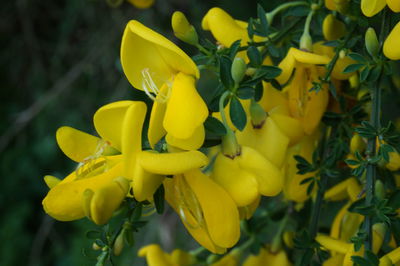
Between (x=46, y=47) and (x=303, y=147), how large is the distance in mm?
1705

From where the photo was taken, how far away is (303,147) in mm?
806

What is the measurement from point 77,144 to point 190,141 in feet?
0.52

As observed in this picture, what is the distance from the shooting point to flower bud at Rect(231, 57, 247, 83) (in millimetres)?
602

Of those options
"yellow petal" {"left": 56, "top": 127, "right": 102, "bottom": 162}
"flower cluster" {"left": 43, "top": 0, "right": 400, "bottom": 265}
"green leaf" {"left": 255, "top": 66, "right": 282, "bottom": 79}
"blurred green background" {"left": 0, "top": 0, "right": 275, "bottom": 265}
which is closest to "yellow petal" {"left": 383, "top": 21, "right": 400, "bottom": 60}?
"flower cluster" {"left": 43, "top": 0, "right": 400, "bottom": 265}

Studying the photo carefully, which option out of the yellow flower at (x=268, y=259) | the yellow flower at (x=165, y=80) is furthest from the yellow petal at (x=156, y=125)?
the yellow flower at (x=268, y=259)

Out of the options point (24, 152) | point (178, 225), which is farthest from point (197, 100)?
point (24, 152)

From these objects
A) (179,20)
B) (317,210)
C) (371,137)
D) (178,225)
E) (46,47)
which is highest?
(179,20)

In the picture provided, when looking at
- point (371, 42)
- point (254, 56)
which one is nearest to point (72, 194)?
point (254, 56)

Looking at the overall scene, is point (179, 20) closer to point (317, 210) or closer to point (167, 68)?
point (167, 68)

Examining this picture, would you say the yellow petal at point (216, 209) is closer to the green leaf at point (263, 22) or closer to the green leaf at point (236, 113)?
the green leaf at point (236, 113)

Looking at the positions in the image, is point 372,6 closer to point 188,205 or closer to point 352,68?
point 352,68

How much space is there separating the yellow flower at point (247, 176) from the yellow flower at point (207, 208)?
12mm

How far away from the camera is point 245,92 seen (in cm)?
62

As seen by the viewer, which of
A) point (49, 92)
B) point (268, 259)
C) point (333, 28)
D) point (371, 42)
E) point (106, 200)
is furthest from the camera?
point (49, 92)
